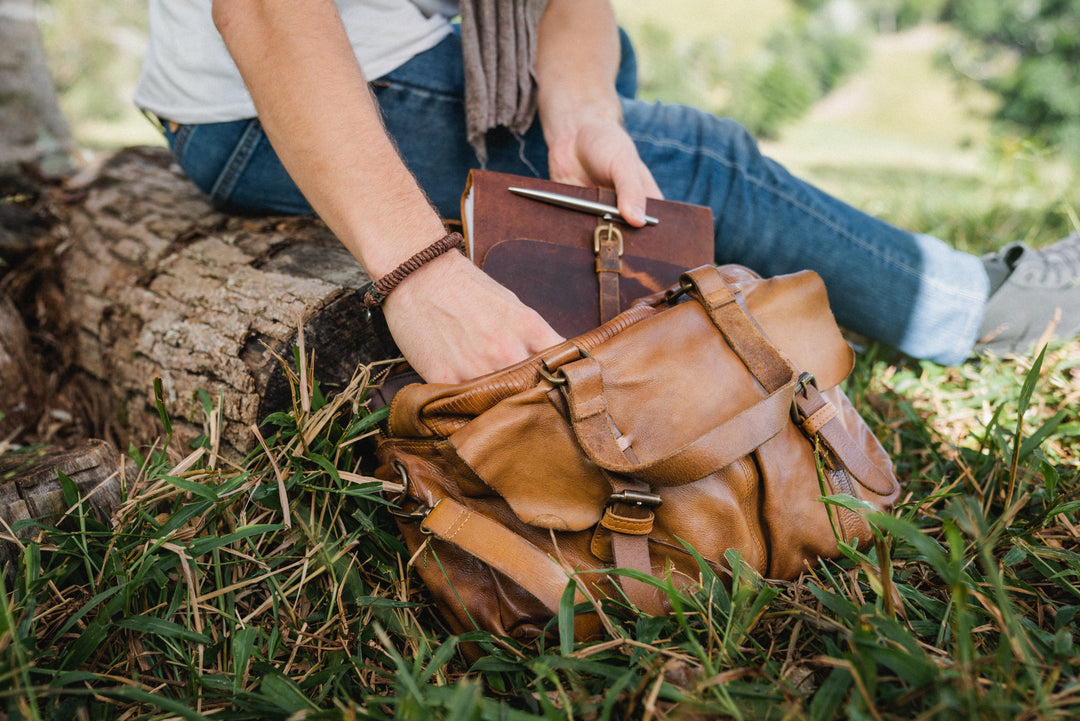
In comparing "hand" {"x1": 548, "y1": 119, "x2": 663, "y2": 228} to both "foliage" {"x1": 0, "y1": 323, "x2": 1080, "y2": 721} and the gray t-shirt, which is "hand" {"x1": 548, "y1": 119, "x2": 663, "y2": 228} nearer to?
the gray t-shirt

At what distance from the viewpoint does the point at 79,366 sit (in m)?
1.74

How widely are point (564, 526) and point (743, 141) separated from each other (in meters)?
1.38

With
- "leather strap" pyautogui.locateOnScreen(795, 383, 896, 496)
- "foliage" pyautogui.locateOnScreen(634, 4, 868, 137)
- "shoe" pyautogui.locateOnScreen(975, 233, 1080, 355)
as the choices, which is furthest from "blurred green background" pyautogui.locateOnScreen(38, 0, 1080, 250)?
"leather strap" pyautogui.locateOnScreen(795, 383, 896, 496)

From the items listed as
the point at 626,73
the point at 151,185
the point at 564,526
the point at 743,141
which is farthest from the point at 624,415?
the point at 151,185

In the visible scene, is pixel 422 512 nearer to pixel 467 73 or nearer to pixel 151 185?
pixel 467 73

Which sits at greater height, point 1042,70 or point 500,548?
point 500,548

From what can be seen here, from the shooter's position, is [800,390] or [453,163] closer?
[800,390]

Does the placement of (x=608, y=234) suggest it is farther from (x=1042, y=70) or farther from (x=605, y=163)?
(x=1042, y=70)

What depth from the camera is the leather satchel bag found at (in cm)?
88

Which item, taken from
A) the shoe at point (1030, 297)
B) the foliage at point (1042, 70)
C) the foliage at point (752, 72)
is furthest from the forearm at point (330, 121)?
the foliage at point (1042, 70)

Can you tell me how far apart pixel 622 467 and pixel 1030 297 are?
5.43 feet

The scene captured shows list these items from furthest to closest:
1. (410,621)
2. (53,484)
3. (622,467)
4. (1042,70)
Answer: (1042,70), (53,484), (410,621), (622,467)

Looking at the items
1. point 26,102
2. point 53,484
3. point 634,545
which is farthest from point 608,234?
point 26,102

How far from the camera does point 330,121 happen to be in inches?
40.4
